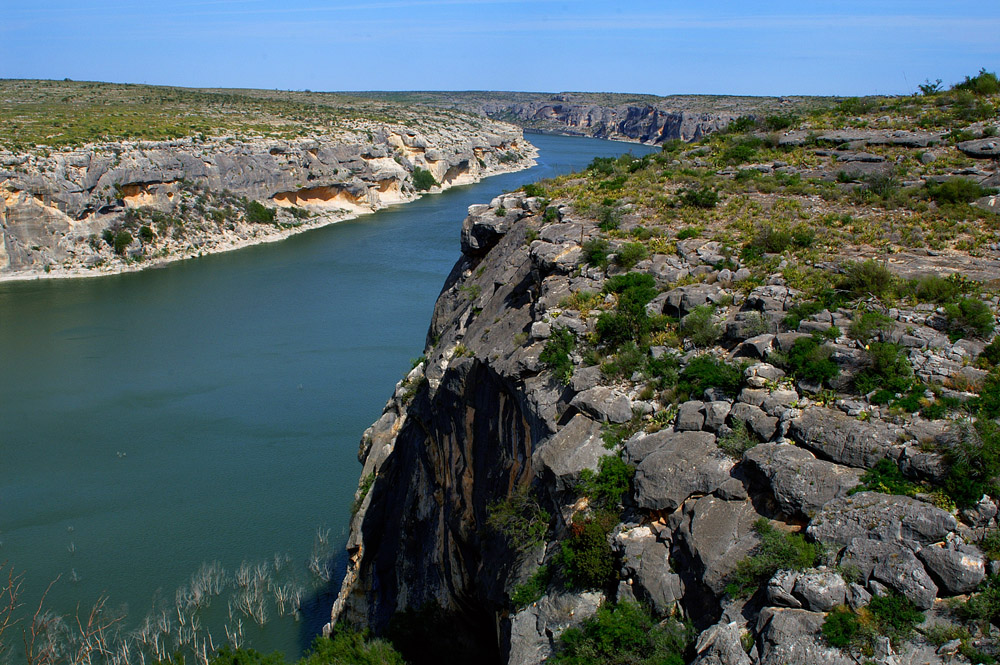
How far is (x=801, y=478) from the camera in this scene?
22.0 feet

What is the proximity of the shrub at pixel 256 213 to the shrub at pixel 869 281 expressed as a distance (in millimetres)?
55884

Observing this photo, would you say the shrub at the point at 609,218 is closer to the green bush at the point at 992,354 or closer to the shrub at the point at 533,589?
the green bush at the point at 992,354

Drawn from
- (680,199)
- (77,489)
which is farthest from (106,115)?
(680,199)

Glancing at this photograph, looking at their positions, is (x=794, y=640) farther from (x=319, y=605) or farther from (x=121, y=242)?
(x=121, y=242)

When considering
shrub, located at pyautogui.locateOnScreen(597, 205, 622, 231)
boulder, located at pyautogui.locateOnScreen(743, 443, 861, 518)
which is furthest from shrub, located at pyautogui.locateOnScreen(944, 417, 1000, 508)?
shrub, located at pyautogui.locateOnScreen(597, 205, 622, 231)

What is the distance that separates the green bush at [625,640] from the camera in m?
6.35

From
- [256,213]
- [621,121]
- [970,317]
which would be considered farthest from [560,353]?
[621,121]

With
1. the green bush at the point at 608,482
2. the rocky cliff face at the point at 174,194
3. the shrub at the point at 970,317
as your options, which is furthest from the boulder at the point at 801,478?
the rocky cliff face at the point at 174,194

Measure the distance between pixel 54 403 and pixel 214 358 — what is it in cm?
655

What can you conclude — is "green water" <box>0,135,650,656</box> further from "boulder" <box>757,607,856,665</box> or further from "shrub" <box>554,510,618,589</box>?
"boulder" <box>757,607,856,665</box>

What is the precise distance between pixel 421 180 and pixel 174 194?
Answer: 3133 centimetres

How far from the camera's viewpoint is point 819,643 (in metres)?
5.56

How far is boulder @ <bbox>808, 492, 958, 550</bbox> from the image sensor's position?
5.92 metres

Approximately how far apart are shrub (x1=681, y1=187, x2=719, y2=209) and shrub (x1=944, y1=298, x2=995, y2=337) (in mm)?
5929
